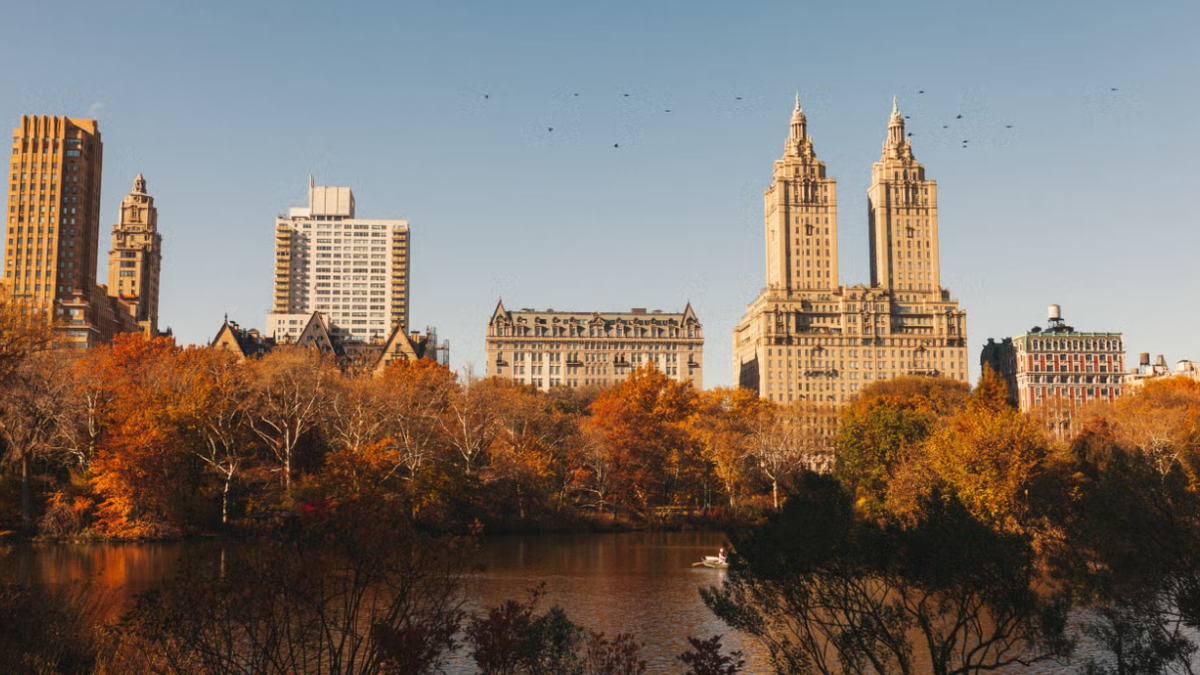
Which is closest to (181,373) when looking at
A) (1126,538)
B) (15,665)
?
(15,665)

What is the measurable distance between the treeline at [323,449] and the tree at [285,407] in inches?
10.9

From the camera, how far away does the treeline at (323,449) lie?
79.3 meters

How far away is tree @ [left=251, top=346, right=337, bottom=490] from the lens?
8775 cm

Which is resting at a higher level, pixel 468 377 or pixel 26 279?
pixel 26 279

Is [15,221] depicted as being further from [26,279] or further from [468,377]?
[468,377]

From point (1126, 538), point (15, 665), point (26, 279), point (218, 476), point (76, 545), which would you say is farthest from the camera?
point (26, 279)

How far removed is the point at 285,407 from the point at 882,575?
66.0 m

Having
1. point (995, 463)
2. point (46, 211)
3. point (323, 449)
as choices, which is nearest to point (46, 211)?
point (46, 211)

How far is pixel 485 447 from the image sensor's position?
332ft

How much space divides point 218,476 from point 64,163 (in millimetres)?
134027

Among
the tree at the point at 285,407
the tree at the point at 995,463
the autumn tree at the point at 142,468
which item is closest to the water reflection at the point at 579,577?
the autumn tree at the point at 142,468

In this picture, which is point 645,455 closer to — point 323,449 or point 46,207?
point 323,449

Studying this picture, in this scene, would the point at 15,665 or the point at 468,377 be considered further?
the point at 468,377

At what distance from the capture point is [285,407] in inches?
3447
